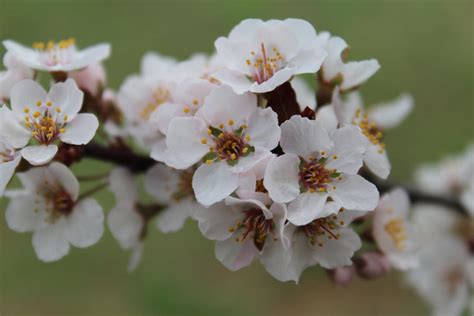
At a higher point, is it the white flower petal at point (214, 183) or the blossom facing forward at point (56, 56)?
the blossom facing forward at point (56, 56)

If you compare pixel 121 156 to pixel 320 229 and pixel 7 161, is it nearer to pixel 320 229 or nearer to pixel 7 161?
pixel 7 161

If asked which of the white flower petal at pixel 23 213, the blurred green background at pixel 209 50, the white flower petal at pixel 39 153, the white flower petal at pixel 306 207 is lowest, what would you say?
the blurred green background at pixel 209 50

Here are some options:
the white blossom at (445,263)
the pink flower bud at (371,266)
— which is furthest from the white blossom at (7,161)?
the white blossom at (445,263)

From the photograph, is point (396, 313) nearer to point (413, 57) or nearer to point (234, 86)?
point (413, 57)

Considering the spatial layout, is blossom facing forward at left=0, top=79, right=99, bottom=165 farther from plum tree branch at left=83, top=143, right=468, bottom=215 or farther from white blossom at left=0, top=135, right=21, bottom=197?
plum tree branch at left=83, top=143, right=468, bottom=215

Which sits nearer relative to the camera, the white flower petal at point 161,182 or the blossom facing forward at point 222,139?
the blossom facing forward at point 222,139

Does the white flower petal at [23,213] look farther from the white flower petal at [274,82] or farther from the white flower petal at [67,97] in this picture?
the white flower petal at [274,82]

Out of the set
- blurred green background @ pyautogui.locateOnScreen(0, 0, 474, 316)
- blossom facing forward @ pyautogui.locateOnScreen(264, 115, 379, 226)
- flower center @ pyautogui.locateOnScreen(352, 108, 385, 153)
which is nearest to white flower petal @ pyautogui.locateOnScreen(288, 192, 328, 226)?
blossom facing forward @ pyautogui.locateOnScreen(264, 115, 379, 226)
